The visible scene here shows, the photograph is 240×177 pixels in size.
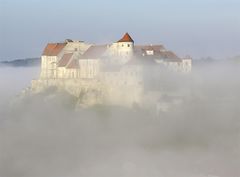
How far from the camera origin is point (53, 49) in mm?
70188

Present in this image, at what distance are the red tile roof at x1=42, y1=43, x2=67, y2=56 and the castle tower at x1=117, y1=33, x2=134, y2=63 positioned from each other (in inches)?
257

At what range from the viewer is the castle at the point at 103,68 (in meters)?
62.8

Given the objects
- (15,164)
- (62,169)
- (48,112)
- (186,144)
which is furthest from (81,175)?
(48,112)

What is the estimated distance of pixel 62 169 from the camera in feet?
178

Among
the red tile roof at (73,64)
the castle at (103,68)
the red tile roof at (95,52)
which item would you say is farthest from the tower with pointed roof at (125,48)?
the red tile roof at (73,64)

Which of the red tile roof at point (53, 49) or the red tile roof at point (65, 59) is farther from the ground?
the red tile roof at point (53, 49)

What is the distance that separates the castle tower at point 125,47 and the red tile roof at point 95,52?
5.87ft

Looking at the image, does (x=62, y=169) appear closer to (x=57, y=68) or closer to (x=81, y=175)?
(x=81, y=175)

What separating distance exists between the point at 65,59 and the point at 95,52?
277 centimetres

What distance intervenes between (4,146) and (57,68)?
861cm

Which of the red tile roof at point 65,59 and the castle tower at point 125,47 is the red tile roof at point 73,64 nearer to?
the red tile roof at point 65,59

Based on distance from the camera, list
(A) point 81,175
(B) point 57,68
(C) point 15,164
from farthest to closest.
A: (B) point 57,68 < (C) point 15,164 < (A) point 81,175

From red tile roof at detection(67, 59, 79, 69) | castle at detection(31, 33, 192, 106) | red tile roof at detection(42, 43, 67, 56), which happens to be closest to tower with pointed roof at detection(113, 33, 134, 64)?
castle at detection(31, 33, 192, 106)

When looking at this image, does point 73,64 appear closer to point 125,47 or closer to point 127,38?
point 125,47
